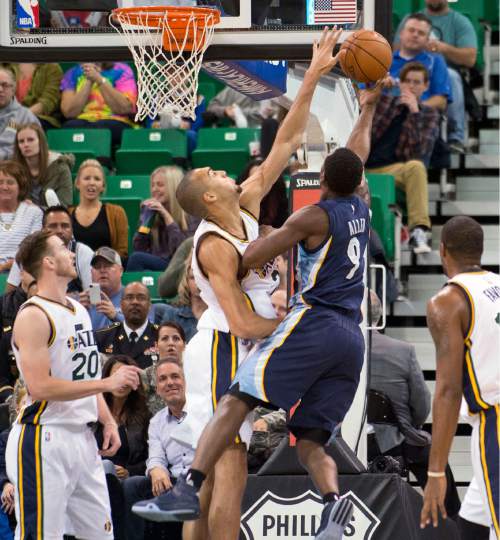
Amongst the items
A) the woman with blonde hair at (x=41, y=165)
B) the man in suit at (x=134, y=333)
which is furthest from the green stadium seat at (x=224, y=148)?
the man in suit at (x=134, y=333)

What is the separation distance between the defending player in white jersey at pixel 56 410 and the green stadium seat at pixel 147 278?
133 inches

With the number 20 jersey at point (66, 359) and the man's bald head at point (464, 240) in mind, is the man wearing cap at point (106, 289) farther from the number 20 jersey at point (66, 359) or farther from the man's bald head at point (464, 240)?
the man's bald head at point (464, 240)

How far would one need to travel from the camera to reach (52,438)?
6.98m

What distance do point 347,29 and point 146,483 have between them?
10.4ft

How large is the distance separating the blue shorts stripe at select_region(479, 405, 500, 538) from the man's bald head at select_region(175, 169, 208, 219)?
1680 mm

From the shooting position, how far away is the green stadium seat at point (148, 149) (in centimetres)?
1247

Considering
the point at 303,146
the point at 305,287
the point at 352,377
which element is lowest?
the point at 352,377

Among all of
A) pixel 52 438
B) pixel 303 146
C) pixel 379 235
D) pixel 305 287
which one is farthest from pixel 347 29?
pixel 379 235

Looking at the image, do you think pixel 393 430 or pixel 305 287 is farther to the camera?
pixel 393 430

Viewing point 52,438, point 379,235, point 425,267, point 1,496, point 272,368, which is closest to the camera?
point 272,368

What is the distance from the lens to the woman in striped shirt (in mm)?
10391

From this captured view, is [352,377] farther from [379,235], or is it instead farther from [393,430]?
[379,235]

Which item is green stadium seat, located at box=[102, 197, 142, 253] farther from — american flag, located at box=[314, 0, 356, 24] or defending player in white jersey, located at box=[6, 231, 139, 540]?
american flag, located at box=[314, 0, 356, 24]

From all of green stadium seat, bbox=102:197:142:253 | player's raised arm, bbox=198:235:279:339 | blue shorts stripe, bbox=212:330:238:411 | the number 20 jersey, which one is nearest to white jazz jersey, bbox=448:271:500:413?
player's raised arm, bbox=198:235:279:339
